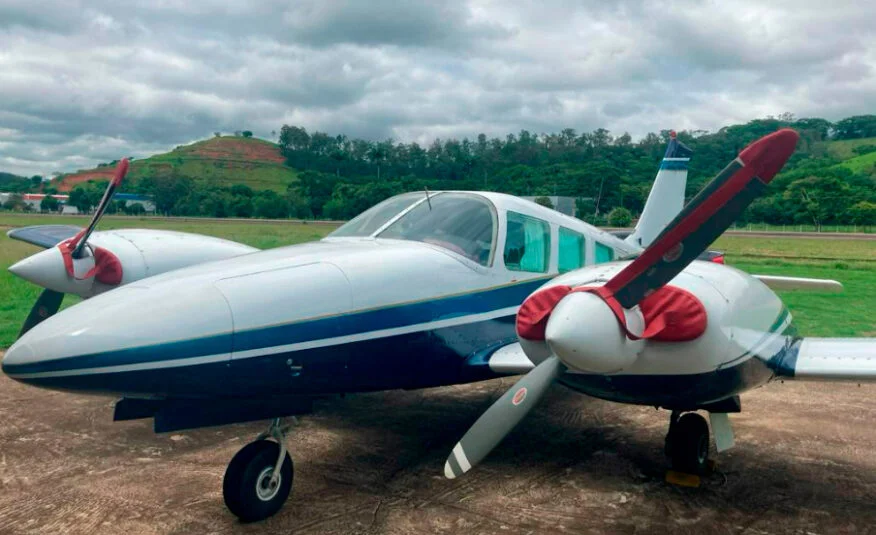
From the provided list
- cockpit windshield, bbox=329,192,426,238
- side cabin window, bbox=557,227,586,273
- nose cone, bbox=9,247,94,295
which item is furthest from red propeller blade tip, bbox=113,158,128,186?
side cabin window, bbox=557,227,586,273

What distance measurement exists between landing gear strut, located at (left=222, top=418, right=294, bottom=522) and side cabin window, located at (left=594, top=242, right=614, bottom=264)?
4.12 metres

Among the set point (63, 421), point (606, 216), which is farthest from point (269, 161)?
point (63, 421)

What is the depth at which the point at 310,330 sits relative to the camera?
4312 mm

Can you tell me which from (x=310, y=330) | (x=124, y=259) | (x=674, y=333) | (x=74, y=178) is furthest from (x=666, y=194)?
(x=74, y=178)

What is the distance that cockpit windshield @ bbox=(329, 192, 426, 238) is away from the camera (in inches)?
237

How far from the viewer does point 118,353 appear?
3.61 meters

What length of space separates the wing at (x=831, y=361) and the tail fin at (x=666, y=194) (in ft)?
17.4

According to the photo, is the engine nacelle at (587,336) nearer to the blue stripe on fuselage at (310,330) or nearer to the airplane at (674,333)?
the airplane at (674,333)

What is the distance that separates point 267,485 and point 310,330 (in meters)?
1.13

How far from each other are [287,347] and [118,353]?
998 millimetres

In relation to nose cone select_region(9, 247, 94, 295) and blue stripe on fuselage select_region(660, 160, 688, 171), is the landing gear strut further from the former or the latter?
blue stripe on fuselage select_region(660, 160, 688, 171)

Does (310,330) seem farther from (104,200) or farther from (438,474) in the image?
(104,200)

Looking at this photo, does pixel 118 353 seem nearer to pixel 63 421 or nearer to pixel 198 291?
pixel 198 291

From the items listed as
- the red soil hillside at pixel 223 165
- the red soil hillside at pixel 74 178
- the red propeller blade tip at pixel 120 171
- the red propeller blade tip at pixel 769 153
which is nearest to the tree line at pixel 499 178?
the red propeller blade tip at pixel 769 153
